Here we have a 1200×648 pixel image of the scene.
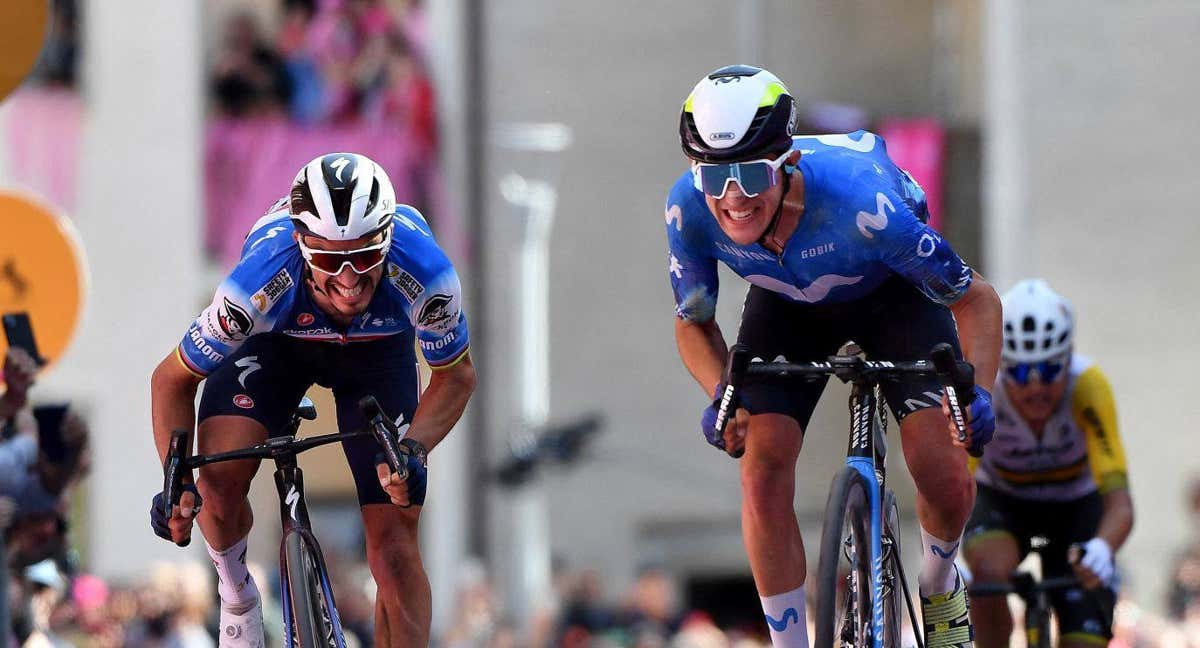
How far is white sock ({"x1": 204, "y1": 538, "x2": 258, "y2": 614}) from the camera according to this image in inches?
319

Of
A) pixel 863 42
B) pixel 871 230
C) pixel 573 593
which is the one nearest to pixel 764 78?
pixel 871 230

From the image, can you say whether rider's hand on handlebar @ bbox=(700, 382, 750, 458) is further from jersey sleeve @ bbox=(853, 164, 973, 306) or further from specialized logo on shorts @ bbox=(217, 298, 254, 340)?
specialized logo on shorts @ bbox=(217, 298, 254, 340)

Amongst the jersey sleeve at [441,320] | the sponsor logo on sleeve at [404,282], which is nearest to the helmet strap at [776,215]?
the jersey sleeve at [441,320]

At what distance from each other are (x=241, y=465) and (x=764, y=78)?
7.69 ft

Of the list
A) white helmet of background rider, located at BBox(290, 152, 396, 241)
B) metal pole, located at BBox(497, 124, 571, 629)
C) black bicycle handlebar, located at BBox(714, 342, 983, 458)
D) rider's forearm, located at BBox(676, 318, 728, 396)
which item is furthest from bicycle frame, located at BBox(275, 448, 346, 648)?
metal pole, located at BBox(497, 124, 571, 629)

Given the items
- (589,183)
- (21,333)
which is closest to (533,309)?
(589,183)

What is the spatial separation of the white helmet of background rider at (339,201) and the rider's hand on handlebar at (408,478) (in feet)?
2.49

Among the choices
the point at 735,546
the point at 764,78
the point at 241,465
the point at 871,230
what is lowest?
the point at 735,546

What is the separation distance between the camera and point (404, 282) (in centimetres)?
789

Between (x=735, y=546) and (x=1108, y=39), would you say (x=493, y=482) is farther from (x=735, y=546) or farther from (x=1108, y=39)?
(x=1108, y=39)

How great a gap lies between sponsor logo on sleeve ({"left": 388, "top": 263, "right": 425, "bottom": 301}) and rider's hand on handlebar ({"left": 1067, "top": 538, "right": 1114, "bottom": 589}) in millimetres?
3277

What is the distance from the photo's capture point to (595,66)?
2584 cm

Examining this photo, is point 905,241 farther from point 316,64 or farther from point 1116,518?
point 316,64

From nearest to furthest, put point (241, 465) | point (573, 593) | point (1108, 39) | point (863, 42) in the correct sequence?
point (241, 465) → point (573, 593) → point (1108, 39) → point (863, 42)
